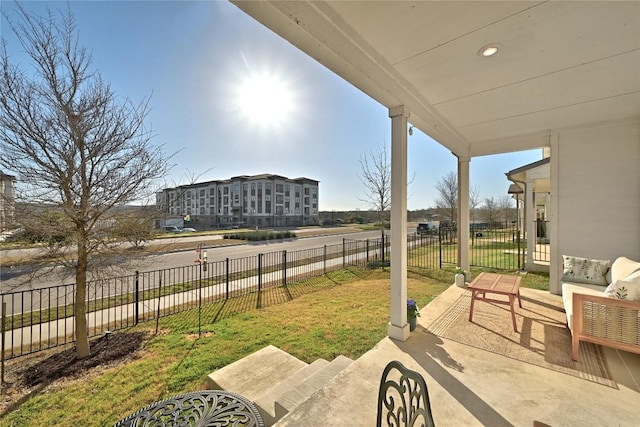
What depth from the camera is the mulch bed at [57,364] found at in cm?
282

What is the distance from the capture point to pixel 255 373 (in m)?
2.78

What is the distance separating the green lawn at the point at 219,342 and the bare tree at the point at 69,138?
3.53 feet

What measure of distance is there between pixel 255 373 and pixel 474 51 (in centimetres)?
405

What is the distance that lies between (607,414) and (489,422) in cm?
97

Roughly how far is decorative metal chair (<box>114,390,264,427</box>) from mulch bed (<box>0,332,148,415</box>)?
226 cm

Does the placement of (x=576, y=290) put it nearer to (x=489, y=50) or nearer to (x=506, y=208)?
(x=489, y=50)

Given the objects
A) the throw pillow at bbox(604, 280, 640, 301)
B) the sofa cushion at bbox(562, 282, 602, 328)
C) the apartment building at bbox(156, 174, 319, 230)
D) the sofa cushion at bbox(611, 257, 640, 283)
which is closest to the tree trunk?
the throw pillow at bbox(604, 280, 640, 301)

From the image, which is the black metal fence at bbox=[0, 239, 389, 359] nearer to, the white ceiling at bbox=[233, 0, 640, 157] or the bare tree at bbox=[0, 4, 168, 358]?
the bare tree at bbox=[0, 4, 168, 358]

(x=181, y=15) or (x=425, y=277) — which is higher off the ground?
(x=181, y=15)

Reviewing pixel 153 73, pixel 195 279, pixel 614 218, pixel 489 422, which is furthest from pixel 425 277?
pixel 153 73

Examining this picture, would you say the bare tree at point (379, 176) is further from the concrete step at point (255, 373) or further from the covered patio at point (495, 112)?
the concrete step at point (255, 373)

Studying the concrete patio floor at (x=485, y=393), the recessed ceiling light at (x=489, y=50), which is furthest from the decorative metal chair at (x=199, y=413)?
the recessed ceiling light at (x=489, y=50)

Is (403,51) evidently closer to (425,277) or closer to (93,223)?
(93,223)

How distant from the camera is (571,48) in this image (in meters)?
2.42
